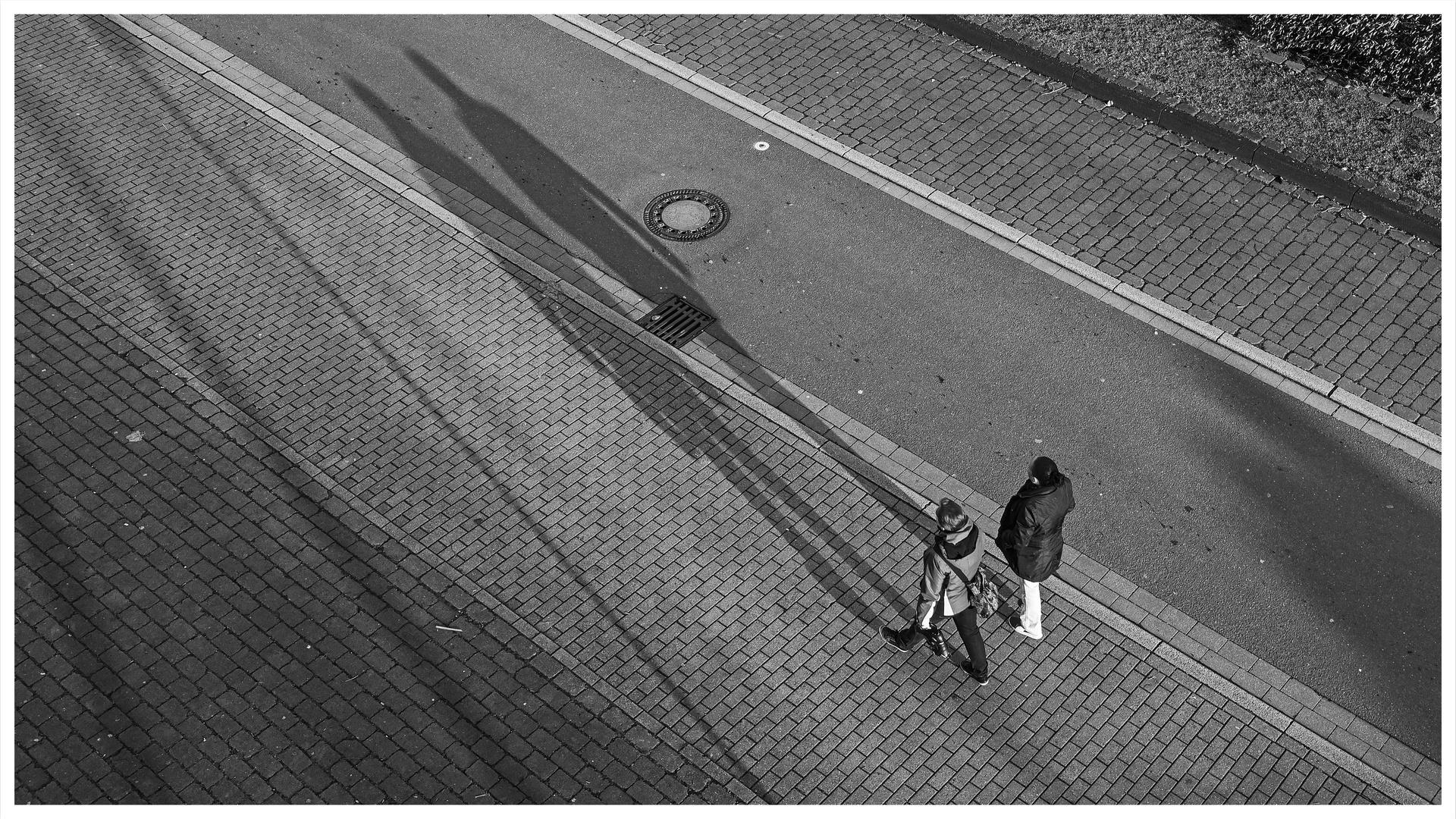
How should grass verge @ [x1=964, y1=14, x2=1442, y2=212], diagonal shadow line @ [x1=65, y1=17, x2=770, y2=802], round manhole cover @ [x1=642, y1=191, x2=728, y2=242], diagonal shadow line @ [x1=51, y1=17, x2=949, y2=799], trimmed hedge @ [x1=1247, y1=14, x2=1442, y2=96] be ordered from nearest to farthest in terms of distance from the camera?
diagonal shadow line @ [x1=65, y1=17, x2=770, y2=802]
diagonal shadow line @ [x1=51, y1=17, x2=949, y2=799]
round manhole cover @ [x1=642, y1=191, x2=728, y2=242]
grass verge @ [x1=964, y1=14, x2=1442, y2=212]
trimmed hedge @ [x1=1247, y1=14, x2=1442, y2=96]

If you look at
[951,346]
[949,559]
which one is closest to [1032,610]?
[949,559]

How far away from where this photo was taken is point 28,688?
8.85m

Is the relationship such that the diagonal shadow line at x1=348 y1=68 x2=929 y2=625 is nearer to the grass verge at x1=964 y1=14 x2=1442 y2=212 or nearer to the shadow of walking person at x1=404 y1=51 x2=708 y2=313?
the shadow of walking person at x1=404 y1=51 x2=708 y2=313

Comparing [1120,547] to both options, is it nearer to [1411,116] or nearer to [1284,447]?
[1284,447]

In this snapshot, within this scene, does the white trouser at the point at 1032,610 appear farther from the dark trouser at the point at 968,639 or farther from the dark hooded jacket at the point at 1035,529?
the dark trouser at the point at 968,639

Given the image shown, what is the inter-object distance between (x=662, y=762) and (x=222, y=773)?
269cm

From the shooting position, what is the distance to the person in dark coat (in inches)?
330

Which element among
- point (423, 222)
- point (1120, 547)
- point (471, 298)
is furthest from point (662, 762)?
point (423, 222)

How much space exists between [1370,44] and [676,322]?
24.1ft

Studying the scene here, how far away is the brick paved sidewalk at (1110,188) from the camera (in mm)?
11258

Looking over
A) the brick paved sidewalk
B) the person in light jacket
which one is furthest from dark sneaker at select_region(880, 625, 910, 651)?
the brick paved sidewalk

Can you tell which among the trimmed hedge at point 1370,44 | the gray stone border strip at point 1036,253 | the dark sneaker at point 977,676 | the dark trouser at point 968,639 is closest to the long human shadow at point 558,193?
the gray stone border strip at point 1036,253

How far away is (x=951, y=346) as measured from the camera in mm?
11148
